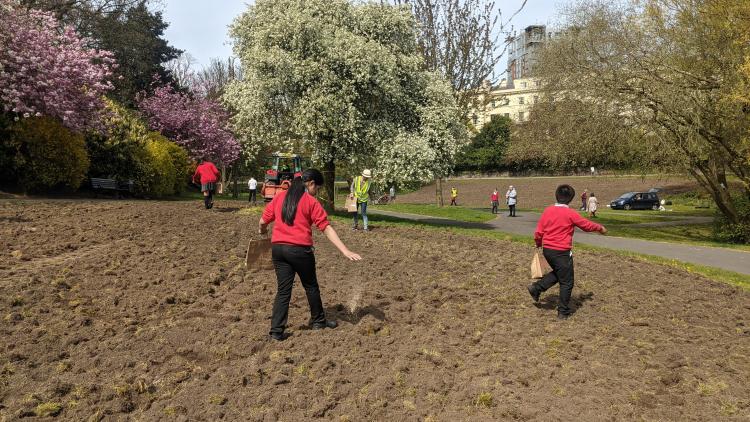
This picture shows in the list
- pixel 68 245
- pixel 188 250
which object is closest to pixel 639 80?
pixel 188 250

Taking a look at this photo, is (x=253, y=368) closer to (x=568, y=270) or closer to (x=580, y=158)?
(x=568, y=270)

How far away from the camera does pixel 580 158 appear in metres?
25.7

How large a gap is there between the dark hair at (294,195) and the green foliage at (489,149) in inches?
2717

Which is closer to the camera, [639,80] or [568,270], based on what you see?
[568,270]

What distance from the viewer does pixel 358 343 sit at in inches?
251

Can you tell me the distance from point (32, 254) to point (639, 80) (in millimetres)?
21064

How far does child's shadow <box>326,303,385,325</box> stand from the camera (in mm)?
7348

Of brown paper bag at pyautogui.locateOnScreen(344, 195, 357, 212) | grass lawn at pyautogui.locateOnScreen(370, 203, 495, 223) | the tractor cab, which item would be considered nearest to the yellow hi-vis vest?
brown paper bag at pyautogui.locateOnScreen(344, 195, 357, 212)

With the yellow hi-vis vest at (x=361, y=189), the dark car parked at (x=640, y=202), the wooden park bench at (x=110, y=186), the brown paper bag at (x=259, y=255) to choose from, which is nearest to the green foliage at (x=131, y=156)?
the wooden park bench at (x=110, y=186)

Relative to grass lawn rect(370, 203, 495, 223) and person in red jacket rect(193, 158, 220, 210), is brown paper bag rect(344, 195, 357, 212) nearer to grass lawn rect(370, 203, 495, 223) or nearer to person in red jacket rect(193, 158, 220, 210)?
person in red jacket rect(193, 158, 220, 210)

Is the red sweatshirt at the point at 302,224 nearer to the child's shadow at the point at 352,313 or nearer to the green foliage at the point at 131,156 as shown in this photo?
the child's shadow at the point at 352,313

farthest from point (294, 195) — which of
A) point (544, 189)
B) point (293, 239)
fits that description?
point (544, 189)

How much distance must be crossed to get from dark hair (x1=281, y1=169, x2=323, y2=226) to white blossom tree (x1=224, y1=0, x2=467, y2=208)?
1338 centimetres

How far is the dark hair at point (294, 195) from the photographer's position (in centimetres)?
621
